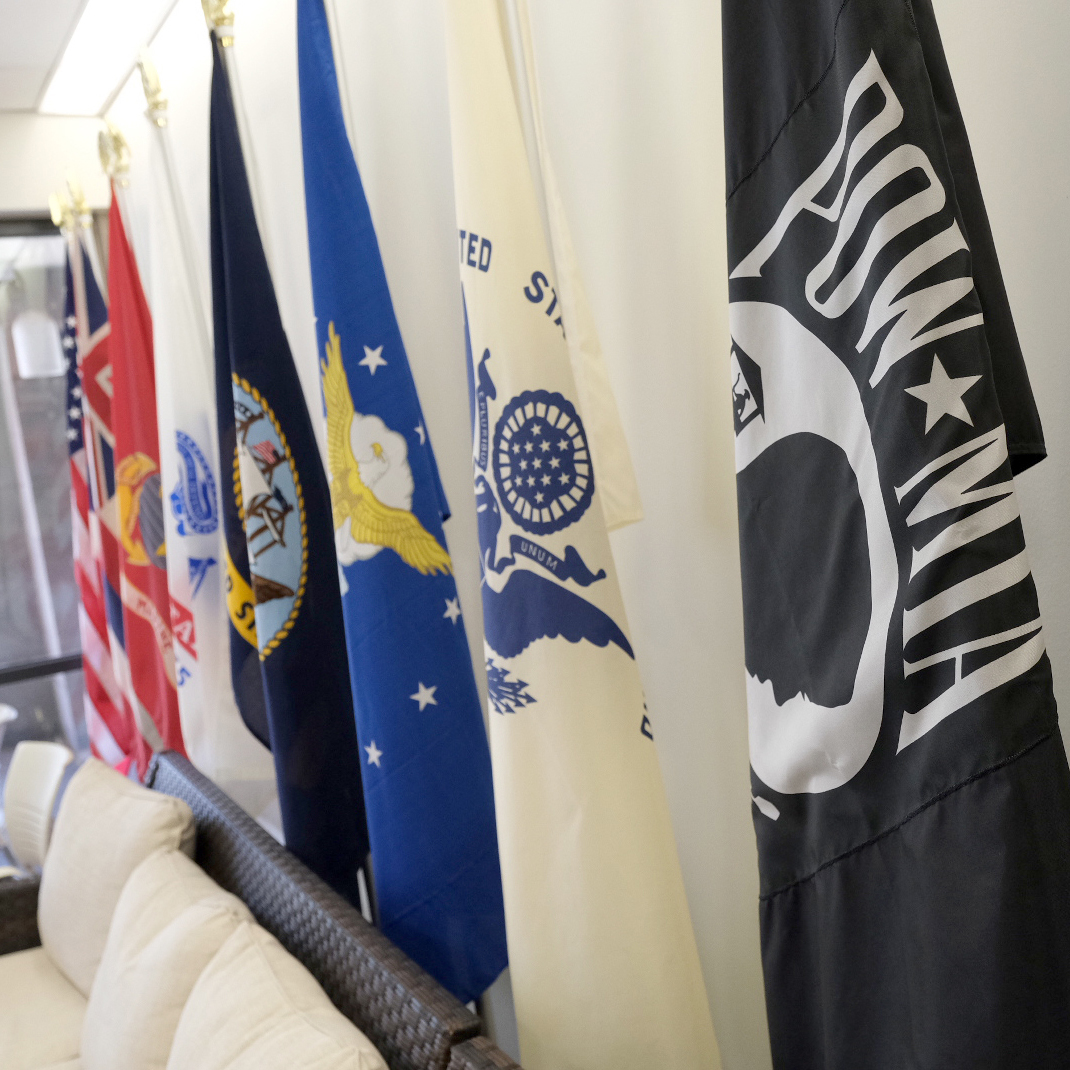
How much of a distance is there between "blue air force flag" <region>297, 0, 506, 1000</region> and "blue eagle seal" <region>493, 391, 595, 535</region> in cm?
34

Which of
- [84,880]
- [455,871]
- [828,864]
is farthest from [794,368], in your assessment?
[84,880]

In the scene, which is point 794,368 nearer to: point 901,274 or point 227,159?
point 901,274

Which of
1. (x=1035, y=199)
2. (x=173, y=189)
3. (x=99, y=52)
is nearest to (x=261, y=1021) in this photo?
(x=1035, y=199)

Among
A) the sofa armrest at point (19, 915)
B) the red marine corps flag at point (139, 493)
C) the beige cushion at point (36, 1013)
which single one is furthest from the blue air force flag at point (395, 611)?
the sofa armrest at point (19, 915)

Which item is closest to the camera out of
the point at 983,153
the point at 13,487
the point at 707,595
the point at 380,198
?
the point at 983,153

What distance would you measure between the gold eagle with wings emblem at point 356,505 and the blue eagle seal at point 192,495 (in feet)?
3.15

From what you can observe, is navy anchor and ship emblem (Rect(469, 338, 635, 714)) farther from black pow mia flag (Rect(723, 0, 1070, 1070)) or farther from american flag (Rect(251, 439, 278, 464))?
american flag (Rect(251, 439, 278, 464))

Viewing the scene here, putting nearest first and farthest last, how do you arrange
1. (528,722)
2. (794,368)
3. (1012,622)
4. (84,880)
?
(1012,622)
(794,368)
(528,722)
(84,880)

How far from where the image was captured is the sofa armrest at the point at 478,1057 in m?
1.09

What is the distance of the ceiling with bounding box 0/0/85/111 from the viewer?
244 cm

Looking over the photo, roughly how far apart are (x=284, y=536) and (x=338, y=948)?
0.72m

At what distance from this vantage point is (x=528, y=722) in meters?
1.15

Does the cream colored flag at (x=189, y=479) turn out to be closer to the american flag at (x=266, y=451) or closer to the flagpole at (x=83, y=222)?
the american flag at (x=266, y=451)

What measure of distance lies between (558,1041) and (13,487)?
3296mm
